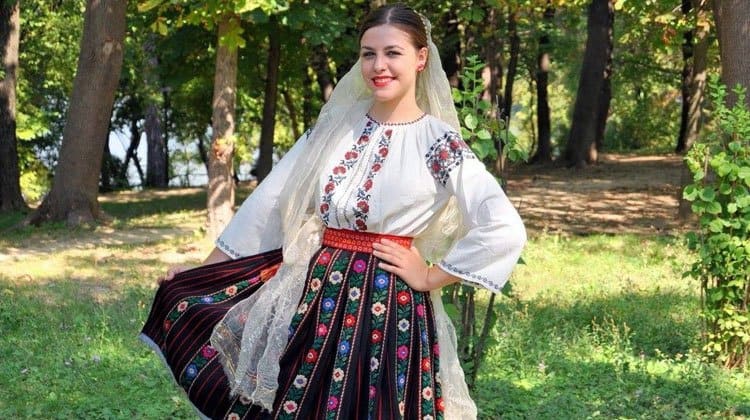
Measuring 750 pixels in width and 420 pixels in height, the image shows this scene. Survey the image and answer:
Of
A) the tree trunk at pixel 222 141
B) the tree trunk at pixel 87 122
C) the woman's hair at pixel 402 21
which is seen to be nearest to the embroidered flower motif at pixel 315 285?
the woman's hair at pixel 402 21

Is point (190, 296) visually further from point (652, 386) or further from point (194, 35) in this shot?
point (194, 35)

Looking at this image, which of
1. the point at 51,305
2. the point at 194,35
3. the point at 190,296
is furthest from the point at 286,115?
the point at 190,296

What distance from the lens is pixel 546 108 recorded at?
24156 mm

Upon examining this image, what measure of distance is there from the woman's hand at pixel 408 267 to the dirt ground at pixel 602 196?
803 cm

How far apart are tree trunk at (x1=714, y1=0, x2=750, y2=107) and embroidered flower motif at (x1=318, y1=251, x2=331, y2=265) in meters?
5.06

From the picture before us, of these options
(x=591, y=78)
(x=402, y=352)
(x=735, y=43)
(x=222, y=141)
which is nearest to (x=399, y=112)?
(x=402, y=352)

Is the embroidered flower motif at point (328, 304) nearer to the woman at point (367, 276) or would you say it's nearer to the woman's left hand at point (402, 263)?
the woman at point (367, 276)

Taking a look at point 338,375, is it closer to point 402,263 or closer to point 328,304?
point 328,304

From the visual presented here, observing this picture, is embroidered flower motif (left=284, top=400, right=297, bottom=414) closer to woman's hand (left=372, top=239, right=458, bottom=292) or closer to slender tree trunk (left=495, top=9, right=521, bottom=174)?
woman's hand (left=372, top=239, right=458, bottom=292)

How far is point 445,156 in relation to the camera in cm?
286

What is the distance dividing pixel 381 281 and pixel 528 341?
11.9 ft

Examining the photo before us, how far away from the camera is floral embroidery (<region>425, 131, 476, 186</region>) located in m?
2.83

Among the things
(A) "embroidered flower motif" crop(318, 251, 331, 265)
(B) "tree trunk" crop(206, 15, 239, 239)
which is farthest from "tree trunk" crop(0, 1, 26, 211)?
(A) "embroidered flower motif" crop(318, 251, 331, 265)

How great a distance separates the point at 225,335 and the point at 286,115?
2736 centimetres
